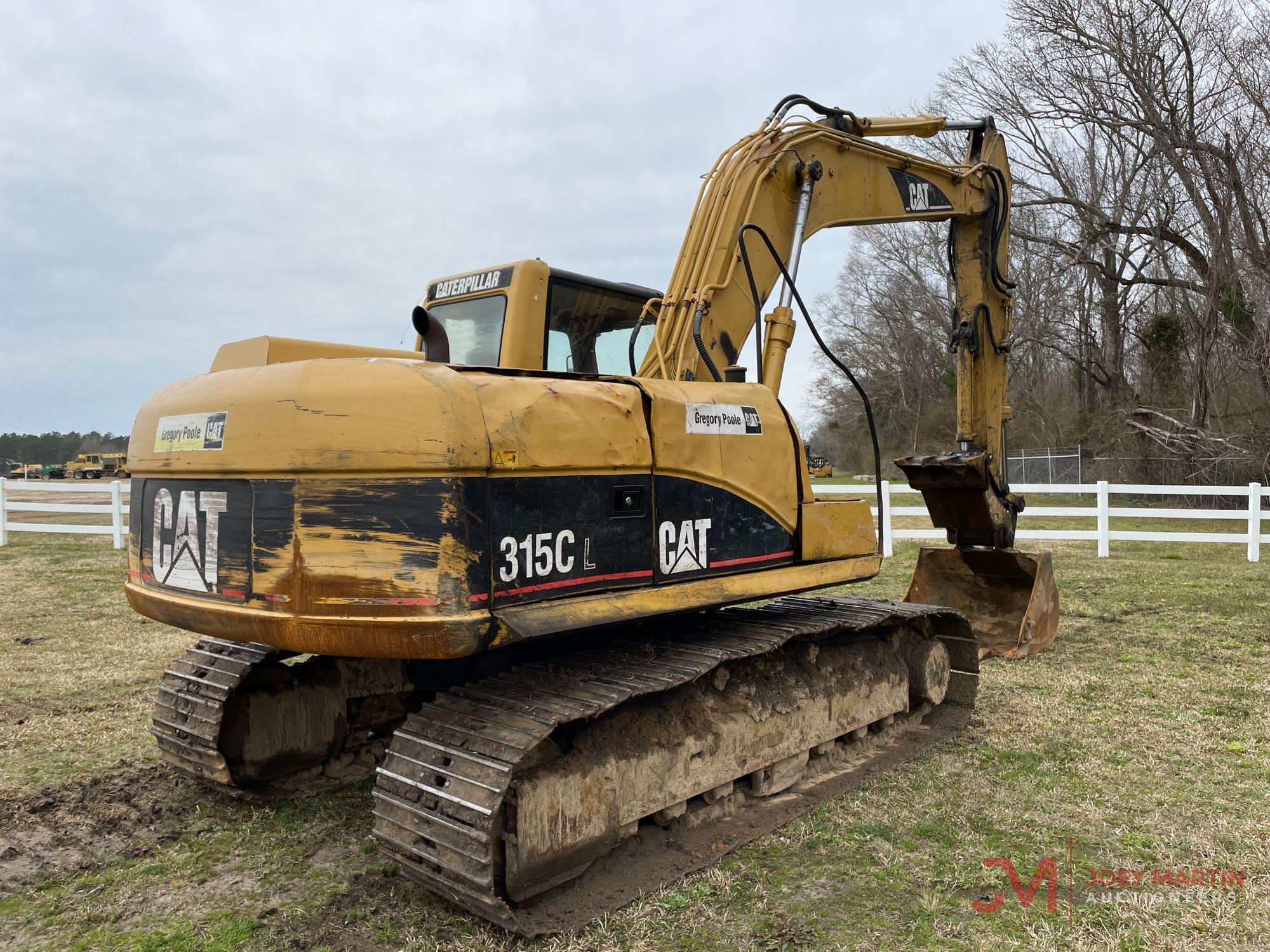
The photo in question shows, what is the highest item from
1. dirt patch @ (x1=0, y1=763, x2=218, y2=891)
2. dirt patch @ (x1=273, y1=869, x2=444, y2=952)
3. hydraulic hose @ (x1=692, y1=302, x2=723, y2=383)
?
hydraulic hose @ (x1=692, y1=302, x2=723, y2=383)

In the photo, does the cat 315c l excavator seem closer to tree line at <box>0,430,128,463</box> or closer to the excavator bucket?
the excavator bucket

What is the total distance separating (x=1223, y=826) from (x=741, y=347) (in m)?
3.36

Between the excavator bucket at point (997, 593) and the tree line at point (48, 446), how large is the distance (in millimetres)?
73517

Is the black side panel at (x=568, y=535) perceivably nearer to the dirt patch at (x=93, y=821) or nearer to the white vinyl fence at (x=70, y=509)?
the dirt patch at (x=93, y=821)

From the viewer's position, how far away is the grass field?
3484 mm

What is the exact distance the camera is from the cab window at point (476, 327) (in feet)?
17.0

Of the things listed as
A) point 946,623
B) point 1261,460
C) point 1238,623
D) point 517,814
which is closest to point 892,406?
point 1261,460

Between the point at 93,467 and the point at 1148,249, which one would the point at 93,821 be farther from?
the point at 93,467

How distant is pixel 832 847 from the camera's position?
4.22 m

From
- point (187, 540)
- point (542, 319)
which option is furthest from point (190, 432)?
point (542, 319)

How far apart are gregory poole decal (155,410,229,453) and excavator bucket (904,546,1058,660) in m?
5.61

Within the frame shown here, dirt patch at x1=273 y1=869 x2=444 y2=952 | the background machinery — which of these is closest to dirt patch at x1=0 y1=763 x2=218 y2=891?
dirt patch at x1=273 y1=869 x2=444 y2=952

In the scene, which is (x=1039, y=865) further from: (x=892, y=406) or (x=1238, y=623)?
(x=892, y=406)

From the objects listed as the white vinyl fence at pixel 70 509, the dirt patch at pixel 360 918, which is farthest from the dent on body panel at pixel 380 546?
the white vinyl fence at pixel 70 509
